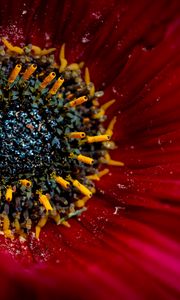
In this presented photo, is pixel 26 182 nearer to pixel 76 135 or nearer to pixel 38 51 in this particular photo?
pixel 76 135

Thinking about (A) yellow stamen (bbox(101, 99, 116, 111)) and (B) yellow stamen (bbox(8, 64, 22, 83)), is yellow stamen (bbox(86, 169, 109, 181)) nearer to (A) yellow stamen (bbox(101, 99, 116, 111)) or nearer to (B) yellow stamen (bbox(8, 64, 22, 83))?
(A) yellow stamen (bbox(101, 99, 116, 111))

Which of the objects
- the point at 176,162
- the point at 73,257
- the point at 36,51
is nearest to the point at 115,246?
the point at 73,257

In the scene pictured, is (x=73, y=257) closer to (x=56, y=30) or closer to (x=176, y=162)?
(x=176, y=162)

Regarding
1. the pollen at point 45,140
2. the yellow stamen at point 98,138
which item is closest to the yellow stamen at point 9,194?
the pollen at point 45,140

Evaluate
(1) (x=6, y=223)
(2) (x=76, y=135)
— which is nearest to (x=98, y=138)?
(2) (x=76, y=135)

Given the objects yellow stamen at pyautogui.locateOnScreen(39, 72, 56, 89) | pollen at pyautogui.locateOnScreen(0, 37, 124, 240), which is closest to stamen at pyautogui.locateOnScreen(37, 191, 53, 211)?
pollen at pyautogui.locateOnScreen(0, 37, 124, 240)

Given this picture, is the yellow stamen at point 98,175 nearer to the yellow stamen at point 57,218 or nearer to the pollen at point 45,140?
the pollen at point 45,140
